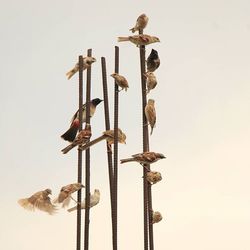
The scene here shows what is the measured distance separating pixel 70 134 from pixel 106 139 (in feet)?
1.13

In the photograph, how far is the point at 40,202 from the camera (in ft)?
11.4

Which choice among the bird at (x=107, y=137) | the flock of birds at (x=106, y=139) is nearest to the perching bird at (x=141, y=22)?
the flock of birds at (x=106, y=139)

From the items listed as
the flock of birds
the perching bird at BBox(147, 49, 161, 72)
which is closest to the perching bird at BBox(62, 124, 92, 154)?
the flock of birds

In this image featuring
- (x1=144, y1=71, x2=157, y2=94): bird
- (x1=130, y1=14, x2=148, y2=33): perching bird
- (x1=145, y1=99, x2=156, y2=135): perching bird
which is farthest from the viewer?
(x1=130, y1=14, x2=148, y2=33): perching bird

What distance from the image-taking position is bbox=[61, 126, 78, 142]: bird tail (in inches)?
141

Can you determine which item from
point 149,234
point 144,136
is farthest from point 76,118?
point 149,234

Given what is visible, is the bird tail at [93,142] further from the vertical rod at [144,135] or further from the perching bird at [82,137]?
the vertical rod at [144,135]

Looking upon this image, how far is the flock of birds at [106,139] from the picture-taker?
3.24 meters

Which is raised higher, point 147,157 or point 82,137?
point 82,137

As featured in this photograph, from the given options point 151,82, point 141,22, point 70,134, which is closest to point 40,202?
point 70,134

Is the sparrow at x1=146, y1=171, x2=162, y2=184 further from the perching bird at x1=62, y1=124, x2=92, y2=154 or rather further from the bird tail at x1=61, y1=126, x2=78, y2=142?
the bird tail at x1=61, y1=126, x2=78, y2=142

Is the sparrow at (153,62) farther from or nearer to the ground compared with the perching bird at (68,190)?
farther from the ground

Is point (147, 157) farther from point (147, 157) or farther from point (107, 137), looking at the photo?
point (107, 137)

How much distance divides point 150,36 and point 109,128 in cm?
60
